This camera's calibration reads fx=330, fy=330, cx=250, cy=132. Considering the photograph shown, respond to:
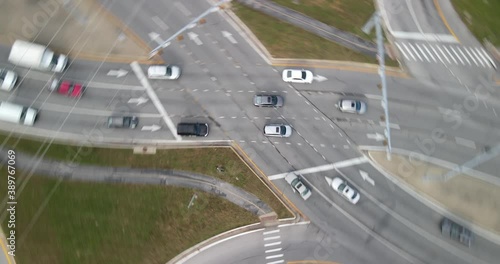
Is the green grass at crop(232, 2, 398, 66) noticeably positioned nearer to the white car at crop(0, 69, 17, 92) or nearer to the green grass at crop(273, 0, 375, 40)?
the green grass at crop(273, 0, 375, 40)

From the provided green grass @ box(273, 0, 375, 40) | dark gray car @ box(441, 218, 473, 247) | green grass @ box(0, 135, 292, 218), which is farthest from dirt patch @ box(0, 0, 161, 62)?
dark gray car @ box(441, 218, 473, 247)

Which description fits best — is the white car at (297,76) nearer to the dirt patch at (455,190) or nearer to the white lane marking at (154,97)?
the dirt patch at (455,190)

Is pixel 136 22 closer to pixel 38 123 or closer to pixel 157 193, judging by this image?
pixel 38 123

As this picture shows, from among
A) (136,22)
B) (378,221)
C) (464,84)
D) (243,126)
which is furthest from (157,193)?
(464,84)

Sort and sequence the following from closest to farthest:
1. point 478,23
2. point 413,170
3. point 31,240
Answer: point 31,240 < point 413,170 < point 478,23

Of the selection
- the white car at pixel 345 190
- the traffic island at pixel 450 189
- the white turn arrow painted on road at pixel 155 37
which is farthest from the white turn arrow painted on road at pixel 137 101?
the traffic island at pixel 450 189

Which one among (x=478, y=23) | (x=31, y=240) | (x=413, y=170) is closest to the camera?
(x=31, y=240)

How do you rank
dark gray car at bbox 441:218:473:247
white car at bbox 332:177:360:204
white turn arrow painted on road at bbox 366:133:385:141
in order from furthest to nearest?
white turn arrow painted on road at bbox 366:133:385:141 < white car at bbox 332:177:360:204 < dark gray car at bbox 441:218:473:247

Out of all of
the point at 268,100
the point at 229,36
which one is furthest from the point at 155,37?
the point at 268,100
